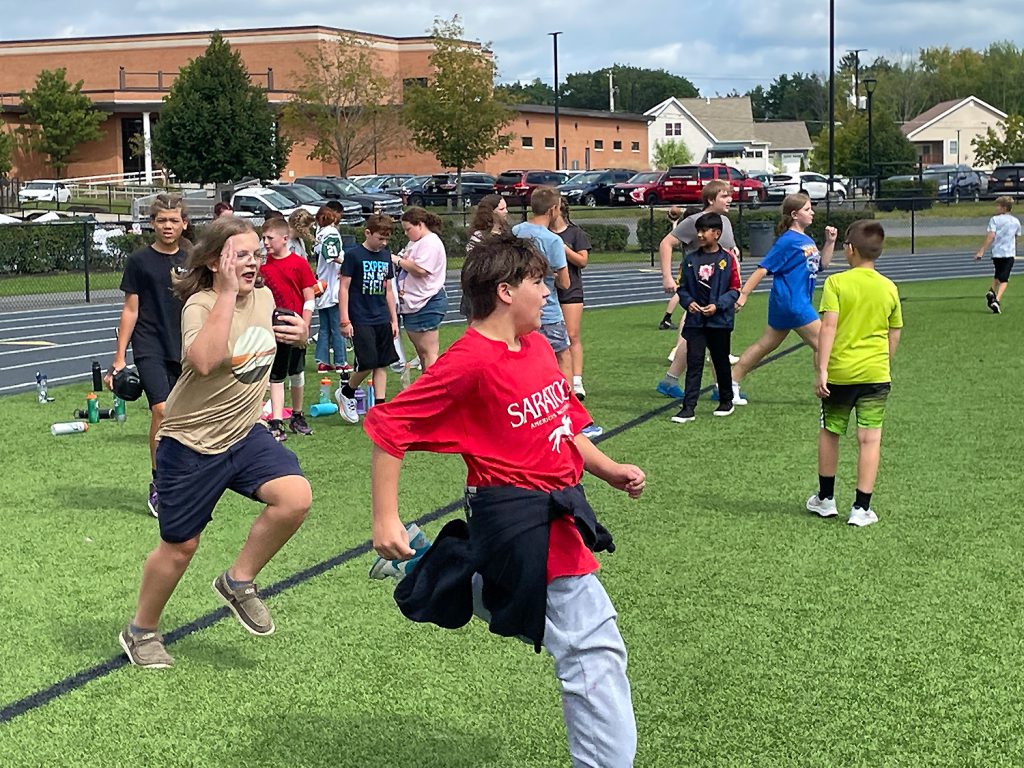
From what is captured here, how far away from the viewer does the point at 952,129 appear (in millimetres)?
106938

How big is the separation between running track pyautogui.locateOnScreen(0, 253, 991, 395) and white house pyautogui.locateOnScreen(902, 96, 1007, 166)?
76.0m

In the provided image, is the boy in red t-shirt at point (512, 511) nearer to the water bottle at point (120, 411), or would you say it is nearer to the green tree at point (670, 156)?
the water bottle at point (120, 411)

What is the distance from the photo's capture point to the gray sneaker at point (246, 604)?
5656 mm

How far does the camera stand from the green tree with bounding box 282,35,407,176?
190 ft

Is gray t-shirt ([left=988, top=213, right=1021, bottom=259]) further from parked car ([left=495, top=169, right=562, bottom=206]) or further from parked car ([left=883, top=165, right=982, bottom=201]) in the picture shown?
parked car ([left=883, top=165, right=982, bottom=201])

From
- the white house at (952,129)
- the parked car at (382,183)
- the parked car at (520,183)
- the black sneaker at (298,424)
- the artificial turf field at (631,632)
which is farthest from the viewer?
the white house at (952,129)

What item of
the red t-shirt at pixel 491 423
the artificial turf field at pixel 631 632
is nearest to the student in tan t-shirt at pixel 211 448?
the artificial turf field at pixel 631 632

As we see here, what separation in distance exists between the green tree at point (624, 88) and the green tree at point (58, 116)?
3485 inches

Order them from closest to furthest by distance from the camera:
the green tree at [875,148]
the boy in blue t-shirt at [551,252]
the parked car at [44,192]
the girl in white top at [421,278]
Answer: the boy in blue t-shirt at [551,252]
the girl in white top at [421,278]
the parked car at [44,192]
the green tree at [875,148]

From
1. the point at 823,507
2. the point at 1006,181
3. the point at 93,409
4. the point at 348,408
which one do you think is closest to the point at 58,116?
the point at 1006,181

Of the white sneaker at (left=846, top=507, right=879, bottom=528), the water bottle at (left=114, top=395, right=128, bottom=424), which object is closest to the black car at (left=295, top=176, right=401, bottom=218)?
the water bottle at (left=114, top=395, right=128, bottom=424)

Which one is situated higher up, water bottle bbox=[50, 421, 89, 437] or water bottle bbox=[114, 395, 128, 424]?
water bottle bbox=[114, 395, 128, 424]

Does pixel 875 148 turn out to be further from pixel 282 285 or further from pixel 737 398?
pixel 282 285

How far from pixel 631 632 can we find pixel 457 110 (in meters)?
48.7
